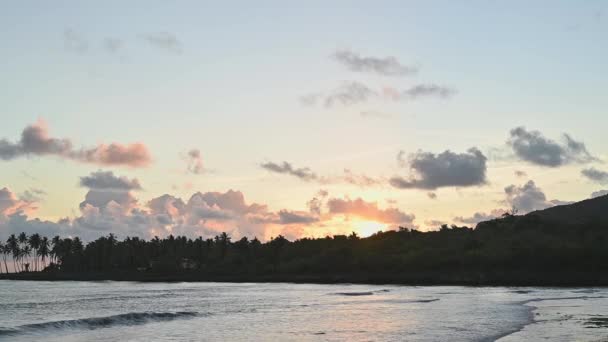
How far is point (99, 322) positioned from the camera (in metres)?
53.3

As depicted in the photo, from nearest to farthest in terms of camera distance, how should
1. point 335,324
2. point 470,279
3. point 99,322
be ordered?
point 335,324 → point 99,322 → point 470,279

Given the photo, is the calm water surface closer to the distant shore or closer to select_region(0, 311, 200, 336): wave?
select_region(0, 311, 200, 336): wave

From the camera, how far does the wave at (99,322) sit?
49.1 meters

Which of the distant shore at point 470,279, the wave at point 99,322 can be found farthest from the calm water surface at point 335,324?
the distant shore at point 470,279

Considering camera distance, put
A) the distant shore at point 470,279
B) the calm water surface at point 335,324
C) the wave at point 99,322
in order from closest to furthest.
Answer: the calm water surface at point 335,324
the wave at point 99,322
the distant shore at point 470,279

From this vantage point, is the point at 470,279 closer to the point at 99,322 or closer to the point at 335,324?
the point at 335,324

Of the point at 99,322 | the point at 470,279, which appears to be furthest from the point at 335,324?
the point at 470,279

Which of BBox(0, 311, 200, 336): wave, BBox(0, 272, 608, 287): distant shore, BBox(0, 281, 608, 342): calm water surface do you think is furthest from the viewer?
BBox(0, 272, 608, 287): distant shore

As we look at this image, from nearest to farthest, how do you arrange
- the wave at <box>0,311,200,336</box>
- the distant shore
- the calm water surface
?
the calm water surface, the wave at <box>0,311,200,336</box>, the distant shore

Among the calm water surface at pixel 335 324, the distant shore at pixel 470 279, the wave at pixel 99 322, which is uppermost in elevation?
the wave at pixel 99 322

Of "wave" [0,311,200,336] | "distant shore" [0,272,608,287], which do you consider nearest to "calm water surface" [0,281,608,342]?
"wave" [0,311,200,336]

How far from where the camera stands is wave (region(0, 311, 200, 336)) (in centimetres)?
4906

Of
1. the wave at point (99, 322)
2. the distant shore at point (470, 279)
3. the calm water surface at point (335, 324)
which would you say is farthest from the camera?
the distant shore at point (470, 279)

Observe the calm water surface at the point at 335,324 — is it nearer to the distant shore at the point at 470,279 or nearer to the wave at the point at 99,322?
the wave at the point at 99,322
